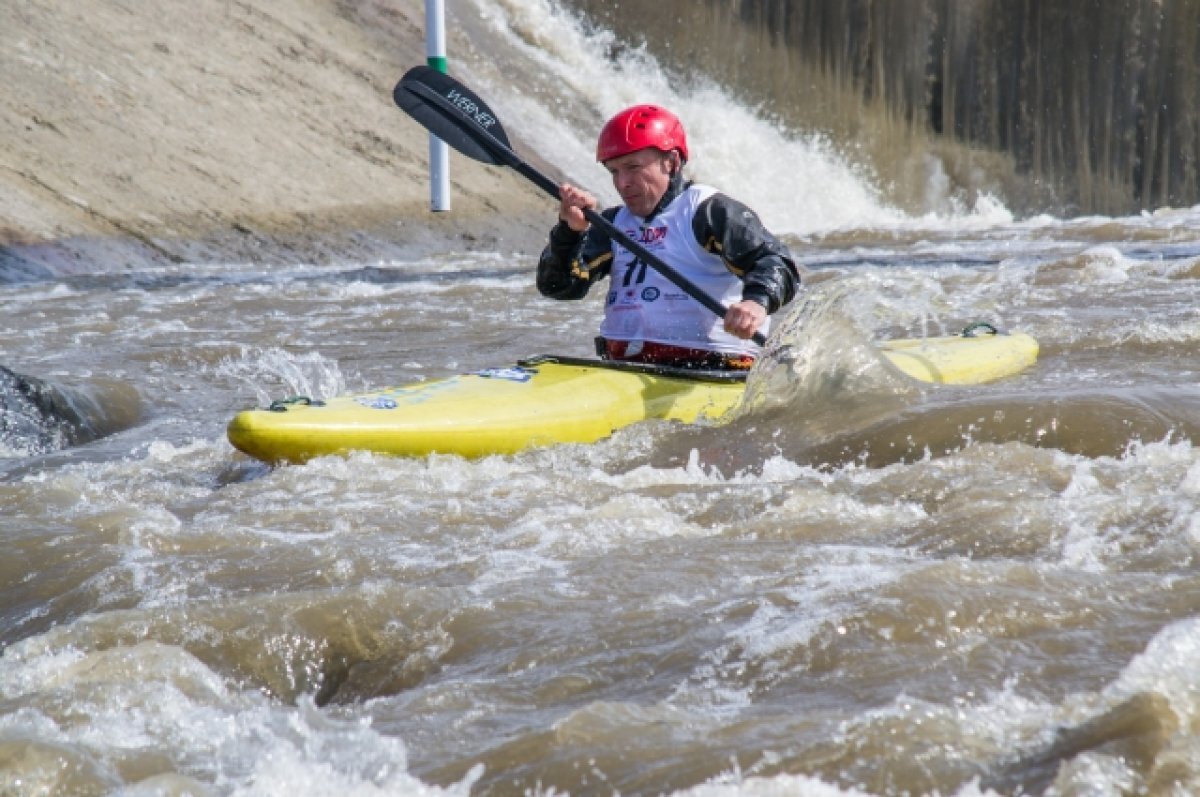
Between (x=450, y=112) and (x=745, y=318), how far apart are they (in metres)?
1.93

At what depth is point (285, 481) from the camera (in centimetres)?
420

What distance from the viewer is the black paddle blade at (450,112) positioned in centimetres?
601

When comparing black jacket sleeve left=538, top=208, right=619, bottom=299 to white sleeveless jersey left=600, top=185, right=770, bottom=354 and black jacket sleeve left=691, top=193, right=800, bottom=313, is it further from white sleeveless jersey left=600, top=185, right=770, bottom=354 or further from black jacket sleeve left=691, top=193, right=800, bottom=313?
black jacket sleeve left=691, top=193, right=800, bottom=313

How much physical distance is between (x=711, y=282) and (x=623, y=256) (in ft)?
1.06

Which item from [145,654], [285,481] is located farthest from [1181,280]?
[145,654]

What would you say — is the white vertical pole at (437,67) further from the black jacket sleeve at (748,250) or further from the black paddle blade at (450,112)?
the black jacket sleeve at (748,250)

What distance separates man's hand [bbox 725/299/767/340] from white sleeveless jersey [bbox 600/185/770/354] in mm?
302

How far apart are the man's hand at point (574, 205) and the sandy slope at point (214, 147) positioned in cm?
629

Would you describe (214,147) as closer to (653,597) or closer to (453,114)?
(453,114)

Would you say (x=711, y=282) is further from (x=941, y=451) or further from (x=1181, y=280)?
(x=1181, y=280)

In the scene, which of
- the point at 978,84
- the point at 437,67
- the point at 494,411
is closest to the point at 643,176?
the point at 494,411

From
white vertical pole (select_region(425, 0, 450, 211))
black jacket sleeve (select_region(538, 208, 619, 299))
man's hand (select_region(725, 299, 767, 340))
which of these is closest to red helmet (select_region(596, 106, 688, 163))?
black jacket sleeve (select_region(538, 208, 619, 299))

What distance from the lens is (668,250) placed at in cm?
→ 507

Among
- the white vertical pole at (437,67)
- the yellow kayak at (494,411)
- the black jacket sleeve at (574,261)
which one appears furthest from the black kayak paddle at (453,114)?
the white vertical pole at (437,67)
